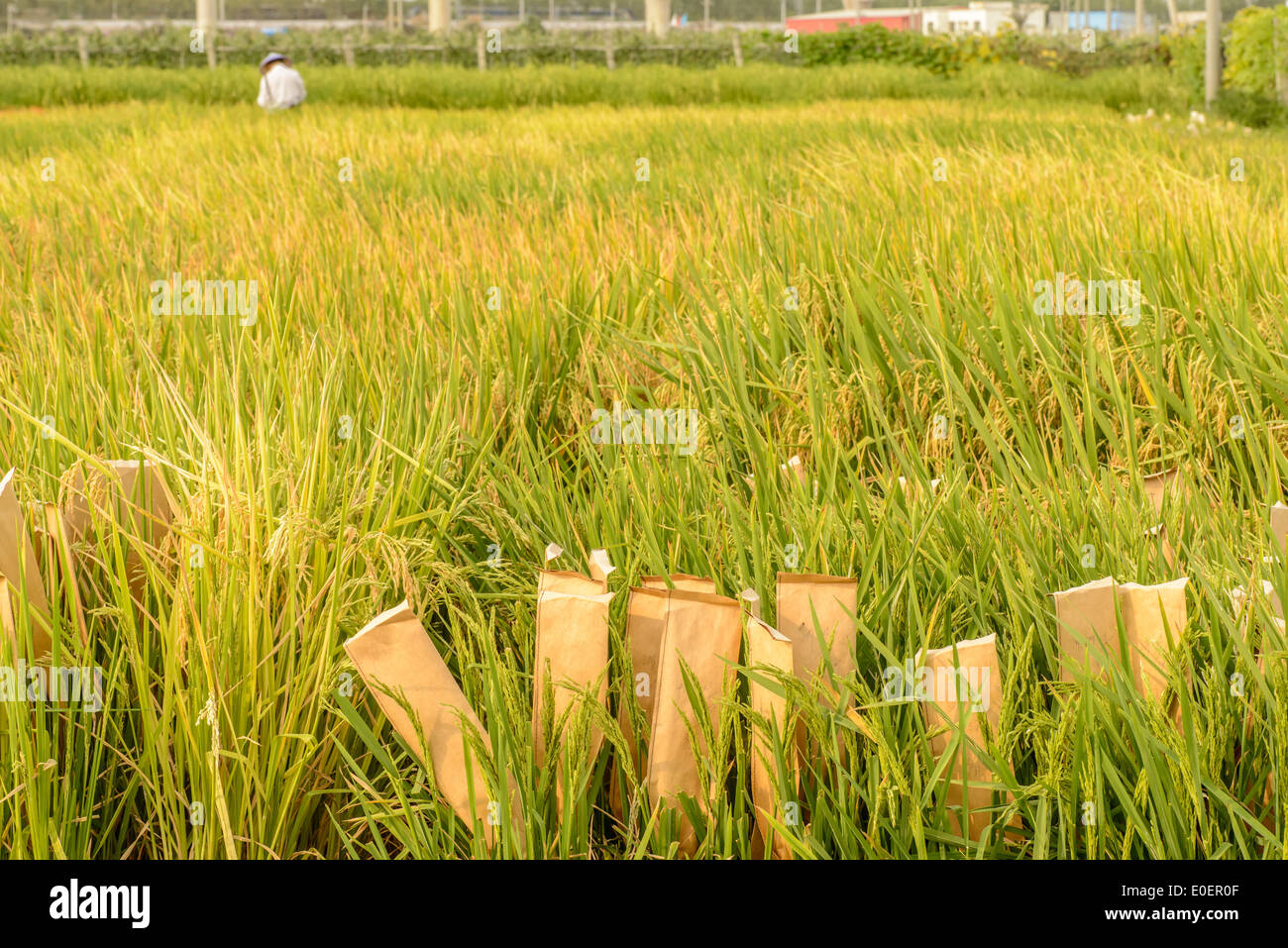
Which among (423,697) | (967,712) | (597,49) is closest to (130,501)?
(423,697)

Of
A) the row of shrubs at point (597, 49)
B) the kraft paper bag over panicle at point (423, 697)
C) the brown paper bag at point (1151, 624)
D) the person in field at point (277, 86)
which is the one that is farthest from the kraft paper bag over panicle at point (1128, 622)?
the row of shrubs at point (597, 49)

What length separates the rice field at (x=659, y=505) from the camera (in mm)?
1052

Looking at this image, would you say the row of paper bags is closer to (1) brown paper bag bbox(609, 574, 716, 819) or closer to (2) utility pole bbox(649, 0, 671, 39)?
(1) brown paper bag bbox(609, 574, 716, 819)

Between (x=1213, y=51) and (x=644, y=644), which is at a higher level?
(x=1213, y=51)

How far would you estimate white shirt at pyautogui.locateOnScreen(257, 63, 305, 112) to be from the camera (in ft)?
32.9

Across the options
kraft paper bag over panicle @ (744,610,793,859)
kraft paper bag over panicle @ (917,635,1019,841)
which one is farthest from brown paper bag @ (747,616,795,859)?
kraft paper bag over panicle @ (917,635,1019,841)

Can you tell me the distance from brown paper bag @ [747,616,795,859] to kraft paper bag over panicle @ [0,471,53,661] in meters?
0.71

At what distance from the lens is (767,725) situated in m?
1.02

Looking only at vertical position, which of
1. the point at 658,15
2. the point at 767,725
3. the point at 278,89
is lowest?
the point at 767,725

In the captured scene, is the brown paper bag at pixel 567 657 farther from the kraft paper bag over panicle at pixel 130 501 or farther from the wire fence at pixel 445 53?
the wire fence at pixel 445 53

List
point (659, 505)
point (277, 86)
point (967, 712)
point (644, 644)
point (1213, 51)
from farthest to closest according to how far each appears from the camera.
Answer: point (1213, 51)
point (277, 86)
point (659, 505)
point (644, 644)
point (967, 712)

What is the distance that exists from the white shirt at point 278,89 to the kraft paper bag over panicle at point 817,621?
995cm

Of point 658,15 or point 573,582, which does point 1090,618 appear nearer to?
point 573,582

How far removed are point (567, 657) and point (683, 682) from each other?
12 centimetres
